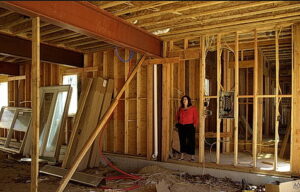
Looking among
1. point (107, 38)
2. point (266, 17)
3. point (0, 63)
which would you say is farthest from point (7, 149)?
point (266, 17)

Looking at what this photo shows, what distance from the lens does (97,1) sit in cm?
370

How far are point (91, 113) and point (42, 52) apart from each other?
79.4 inches

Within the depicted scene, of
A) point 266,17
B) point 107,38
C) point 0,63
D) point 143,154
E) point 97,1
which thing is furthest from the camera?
point 0,63

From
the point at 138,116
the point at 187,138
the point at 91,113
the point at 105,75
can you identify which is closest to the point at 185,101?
the point at 187,138

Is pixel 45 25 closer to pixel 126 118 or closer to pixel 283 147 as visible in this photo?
pixel 126 118

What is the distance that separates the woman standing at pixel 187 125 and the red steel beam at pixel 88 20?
153 cm

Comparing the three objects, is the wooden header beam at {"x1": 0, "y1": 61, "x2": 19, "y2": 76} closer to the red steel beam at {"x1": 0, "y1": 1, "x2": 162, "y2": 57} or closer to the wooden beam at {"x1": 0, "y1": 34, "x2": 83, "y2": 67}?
the wooden beam at {"x1": 0, "y1": 34, "x2": 83, "y2": 67}

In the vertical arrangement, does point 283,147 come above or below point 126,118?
below

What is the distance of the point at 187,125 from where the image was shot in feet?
18.6

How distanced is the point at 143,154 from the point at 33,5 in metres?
4.26

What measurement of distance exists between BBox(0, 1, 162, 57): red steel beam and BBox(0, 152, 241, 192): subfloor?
255cm

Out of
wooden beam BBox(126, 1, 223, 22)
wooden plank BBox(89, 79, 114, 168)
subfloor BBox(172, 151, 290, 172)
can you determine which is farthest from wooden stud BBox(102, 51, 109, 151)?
wooden beam BBox(126, 1, 223, 22)

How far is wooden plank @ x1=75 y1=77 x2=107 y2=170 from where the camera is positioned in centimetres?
577

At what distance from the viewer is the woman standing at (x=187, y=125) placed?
18.5 feet
